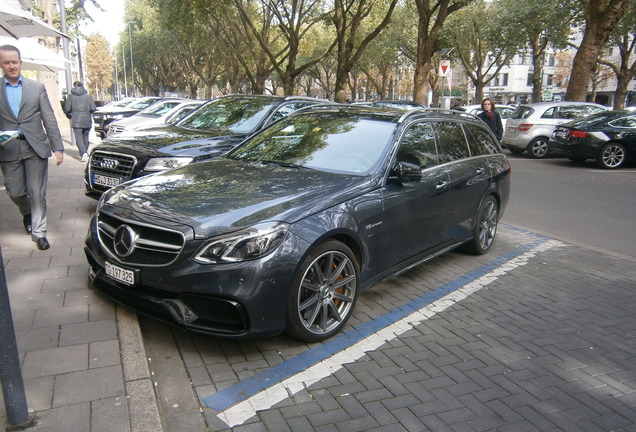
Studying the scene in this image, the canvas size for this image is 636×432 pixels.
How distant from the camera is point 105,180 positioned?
632 cm

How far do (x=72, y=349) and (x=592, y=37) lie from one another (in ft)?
62.3

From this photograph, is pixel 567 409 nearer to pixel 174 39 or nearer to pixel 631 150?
pixel 631 150

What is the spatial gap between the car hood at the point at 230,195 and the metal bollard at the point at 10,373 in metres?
1.13

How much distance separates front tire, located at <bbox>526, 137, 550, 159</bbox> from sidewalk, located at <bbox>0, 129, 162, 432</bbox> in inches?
564

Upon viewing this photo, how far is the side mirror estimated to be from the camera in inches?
163

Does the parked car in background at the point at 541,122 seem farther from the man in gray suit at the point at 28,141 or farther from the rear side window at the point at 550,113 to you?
the man in gray suit at the point at 28,141

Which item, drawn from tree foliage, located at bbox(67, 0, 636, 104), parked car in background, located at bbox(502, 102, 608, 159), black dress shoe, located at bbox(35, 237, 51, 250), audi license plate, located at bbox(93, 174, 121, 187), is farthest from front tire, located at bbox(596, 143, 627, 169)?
black dress shoe, located at bbox(35, 237, 51, 250)

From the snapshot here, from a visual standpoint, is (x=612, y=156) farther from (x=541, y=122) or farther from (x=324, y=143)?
(x=324, y=143)

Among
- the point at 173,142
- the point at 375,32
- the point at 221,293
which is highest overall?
the point at 375,32

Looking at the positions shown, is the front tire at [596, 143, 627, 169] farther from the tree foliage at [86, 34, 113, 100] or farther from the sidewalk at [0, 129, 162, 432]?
the tree foliage at [86, 34, 113, 100]

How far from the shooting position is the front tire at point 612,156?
13.5 metres

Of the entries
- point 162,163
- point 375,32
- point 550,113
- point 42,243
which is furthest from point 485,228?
point 375,32

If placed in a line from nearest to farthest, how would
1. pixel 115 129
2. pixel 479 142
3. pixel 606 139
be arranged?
pixel 479 142 < pixel 606 139 < pixel 115 129

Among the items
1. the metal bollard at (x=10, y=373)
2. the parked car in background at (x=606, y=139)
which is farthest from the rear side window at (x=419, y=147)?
the parked car in background at (x=606, y=139)
